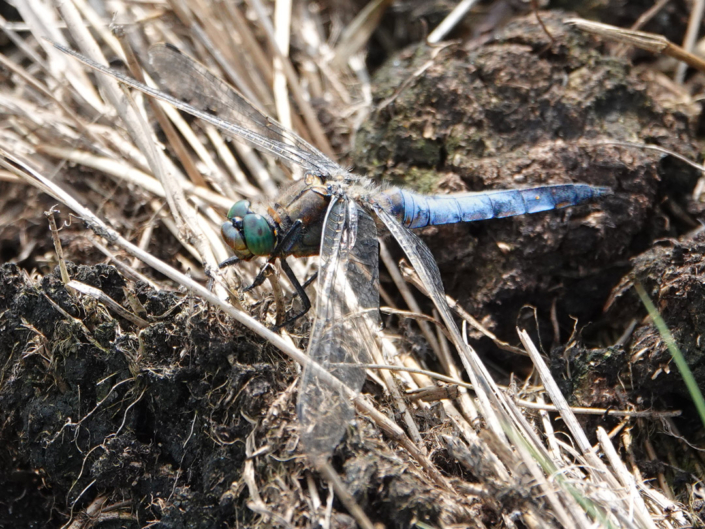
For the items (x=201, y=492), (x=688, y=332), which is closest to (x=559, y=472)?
(x=688, y=332)

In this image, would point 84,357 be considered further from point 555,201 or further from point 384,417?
point 555,201

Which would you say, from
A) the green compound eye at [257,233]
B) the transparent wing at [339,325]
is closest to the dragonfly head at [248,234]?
the green compound eye at [257,233]

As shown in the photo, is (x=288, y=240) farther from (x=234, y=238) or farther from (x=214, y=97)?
(x=214, y=97)

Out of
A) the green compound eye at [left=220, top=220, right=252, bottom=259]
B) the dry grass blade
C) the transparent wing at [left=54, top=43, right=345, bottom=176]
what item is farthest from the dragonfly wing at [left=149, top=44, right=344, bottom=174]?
the dry grass blade

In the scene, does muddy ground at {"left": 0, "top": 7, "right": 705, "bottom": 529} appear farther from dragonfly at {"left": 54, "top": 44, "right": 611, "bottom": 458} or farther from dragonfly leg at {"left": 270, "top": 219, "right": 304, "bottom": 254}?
dragonfly leg at {"left": 270, "top": 219, "right": 304, "bottom": 254}

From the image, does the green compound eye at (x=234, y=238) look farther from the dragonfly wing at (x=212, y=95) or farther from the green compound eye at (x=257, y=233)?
the dragonfly wing at (x=212, y=95)
